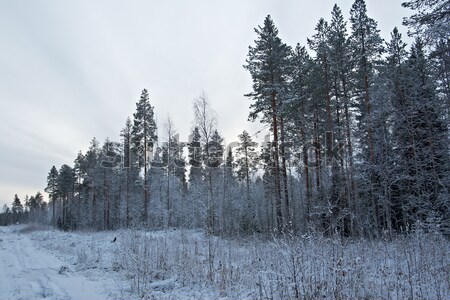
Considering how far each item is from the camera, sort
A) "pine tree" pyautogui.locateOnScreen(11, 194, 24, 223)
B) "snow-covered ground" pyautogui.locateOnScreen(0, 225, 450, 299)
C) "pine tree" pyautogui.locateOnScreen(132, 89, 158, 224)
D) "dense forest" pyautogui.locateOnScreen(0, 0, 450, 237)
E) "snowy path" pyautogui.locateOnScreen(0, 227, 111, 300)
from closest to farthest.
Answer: "snow-covered ground" pyautogui.locateOnScreen(0, 225, 450, 299), "snowy path" pyautogui.locateOnScreen(0, 227, 111, 300), "dense forest" pyautogui.locateOnScreen(0, 0, 450, 237), "pine tree" pyautogui.locateOnScreen(132, 89, 158, 224), "pine tree" pyautogui.locateOnScreen(11, 194, 24, 223)

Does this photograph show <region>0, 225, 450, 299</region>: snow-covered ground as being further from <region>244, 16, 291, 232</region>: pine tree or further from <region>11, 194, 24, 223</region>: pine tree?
<region>11, 194, 24, 223</region>: pine tree

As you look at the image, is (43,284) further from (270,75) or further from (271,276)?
(270,75)

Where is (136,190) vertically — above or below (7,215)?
above

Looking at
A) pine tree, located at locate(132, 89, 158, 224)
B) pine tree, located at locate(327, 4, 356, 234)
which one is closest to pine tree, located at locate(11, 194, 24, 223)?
pine tree, located at locate(132, 89, 158, 224)

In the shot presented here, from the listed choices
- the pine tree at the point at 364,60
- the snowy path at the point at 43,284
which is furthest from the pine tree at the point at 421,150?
the snowy path at the point at 43,284

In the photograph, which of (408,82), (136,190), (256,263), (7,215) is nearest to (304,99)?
(408,82)

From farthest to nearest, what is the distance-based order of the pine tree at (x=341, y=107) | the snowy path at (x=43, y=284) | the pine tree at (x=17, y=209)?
the pine tree at (x=17, y=209), the pine tree at (x=341, y=107), the snowy path at (x=43, y=284)

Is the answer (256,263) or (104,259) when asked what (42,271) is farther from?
(256,263)

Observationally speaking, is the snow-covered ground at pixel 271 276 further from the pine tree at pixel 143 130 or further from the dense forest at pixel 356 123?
the pine tree at pixel 143 130

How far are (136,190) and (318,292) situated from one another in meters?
42.9

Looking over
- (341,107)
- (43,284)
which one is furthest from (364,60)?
(43,284)

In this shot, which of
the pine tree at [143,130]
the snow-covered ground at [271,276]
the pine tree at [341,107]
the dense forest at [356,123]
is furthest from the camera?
the pine tree at [143,130]

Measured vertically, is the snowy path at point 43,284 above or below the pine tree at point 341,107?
below

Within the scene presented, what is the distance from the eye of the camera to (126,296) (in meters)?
6.62
